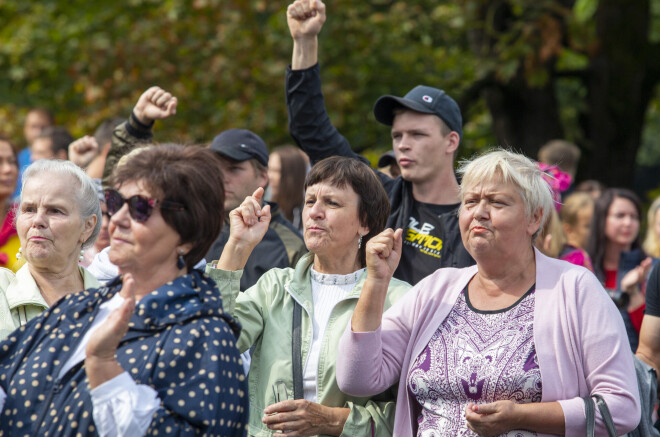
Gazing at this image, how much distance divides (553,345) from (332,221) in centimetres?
113

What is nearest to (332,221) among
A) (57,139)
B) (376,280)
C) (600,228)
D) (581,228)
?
(376,280)

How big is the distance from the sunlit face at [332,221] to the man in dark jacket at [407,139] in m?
0.69

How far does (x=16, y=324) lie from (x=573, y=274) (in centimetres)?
218

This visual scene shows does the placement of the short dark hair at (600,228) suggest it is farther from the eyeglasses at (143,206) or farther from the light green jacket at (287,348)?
the eyeglasses at (143,206)

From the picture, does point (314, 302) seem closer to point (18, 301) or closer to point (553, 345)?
point (553, 345)

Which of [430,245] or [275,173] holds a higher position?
[275,173]

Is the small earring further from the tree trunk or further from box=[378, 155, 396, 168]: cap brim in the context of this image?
the tree trunk

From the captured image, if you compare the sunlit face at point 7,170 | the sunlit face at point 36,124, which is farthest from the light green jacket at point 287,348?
the sunlit face at point 36,124

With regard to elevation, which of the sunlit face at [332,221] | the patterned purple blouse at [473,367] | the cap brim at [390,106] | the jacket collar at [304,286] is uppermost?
the cap brim at [390,106]

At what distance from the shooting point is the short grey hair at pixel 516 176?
3639 mm

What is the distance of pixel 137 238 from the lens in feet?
9.41

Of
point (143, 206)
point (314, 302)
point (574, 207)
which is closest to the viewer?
point (143, 206)

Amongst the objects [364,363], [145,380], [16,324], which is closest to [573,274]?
[364,363]

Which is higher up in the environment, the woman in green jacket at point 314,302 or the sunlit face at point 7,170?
the sunlit face at point 7,170
